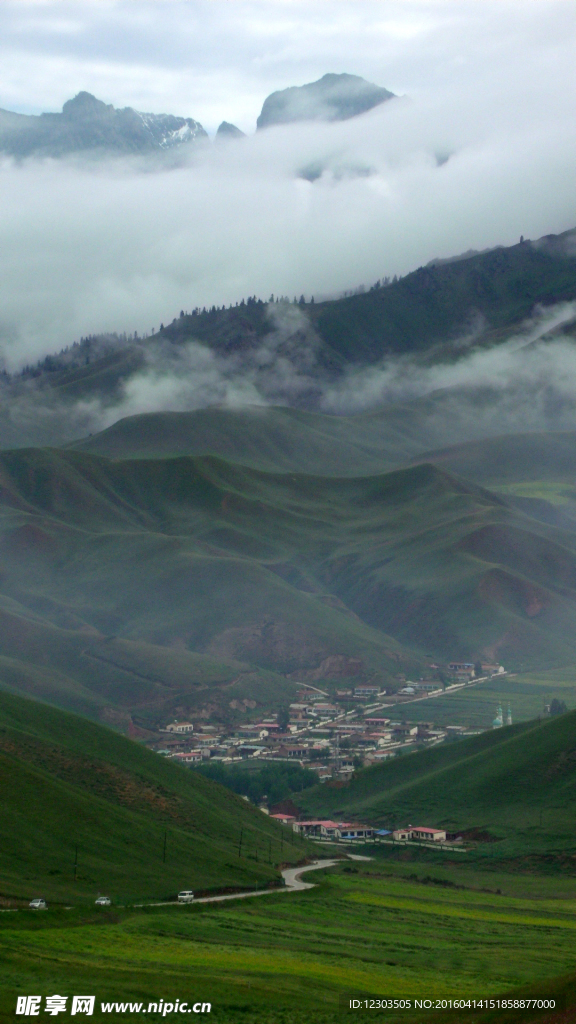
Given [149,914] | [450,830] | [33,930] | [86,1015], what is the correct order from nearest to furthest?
[86,1015]
[33,930]
[149,914]
[450,830]

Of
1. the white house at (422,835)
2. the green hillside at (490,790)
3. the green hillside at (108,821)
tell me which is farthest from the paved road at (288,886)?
the green hillside at (490,790)

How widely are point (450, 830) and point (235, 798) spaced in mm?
23908

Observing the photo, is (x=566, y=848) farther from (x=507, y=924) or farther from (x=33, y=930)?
(x=33, y=930)

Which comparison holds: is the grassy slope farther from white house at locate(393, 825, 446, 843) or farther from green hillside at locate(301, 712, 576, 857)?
white house at locate(393, 825, 446, 843)

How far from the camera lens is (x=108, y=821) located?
4707 inches

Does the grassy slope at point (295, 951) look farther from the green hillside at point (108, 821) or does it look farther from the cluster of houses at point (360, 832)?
the cluster of houses at point (360, 832)

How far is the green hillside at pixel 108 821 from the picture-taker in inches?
4080

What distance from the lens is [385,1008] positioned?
6656 centimetres

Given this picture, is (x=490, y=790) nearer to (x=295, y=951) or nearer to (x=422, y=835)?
(x=422, y=835)

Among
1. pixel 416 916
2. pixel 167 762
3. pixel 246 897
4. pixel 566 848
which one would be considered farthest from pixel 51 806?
pixel 566 848

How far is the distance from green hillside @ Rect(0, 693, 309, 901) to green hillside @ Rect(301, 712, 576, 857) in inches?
863

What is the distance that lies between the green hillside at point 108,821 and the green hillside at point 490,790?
21913 millimetres

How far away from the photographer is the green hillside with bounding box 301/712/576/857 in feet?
490

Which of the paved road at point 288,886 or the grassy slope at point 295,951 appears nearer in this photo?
the grassy slope at point 295,951
